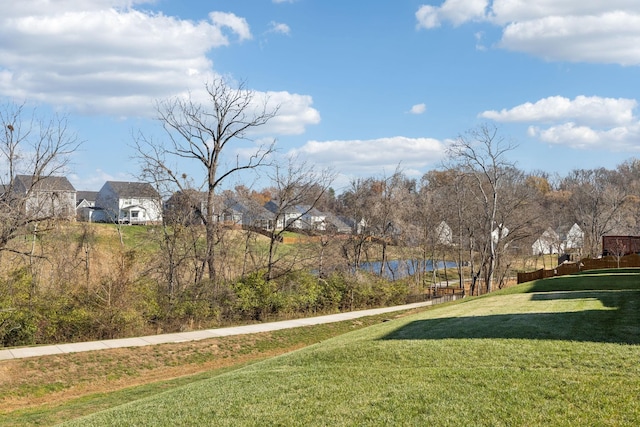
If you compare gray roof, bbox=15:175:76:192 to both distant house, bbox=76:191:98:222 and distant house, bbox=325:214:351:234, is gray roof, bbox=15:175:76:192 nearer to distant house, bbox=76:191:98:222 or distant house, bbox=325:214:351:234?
distant house, bbox=325:214:351:234

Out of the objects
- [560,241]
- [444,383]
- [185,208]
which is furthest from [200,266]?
[560,241]

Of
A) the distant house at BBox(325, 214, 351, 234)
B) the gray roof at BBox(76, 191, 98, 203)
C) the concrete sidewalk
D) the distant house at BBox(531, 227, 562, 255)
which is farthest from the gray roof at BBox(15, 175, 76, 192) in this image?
the gray roof at BBox(76, 191, 98, 203)

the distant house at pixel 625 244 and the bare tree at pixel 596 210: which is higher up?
the bare tree at pixel 596 210

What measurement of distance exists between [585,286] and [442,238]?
1103 inches

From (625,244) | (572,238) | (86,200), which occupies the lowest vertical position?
(625,244)

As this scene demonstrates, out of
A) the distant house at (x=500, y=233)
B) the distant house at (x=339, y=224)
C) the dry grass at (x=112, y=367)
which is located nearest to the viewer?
the dry grass at (x=112, y=367)

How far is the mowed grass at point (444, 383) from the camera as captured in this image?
23.3 ft

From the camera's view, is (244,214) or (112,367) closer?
(112,367)

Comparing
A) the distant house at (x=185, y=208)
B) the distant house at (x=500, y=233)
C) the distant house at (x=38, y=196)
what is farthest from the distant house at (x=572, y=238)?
the distant house at (x=38, y=196)

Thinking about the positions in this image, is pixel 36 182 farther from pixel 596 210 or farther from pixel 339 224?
pixel 596 210

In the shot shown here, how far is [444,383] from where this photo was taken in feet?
27.3

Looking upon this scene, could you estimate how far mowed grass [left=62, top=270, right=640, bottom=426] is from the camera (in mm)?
7113

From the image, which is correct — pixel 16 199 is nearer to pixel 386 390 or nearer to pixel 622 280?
pixel 386 390

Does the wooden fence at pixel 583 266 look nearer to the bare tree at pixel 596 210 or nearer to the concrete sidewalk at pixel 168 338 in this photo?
the concrete sidewalk at pixel 168 338
